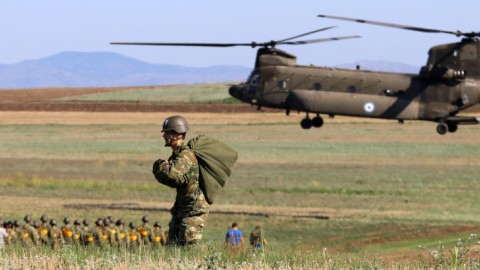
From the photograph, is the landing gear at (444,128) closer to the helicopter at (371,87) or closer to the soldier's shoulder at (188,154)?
the helicopter at (371,87)

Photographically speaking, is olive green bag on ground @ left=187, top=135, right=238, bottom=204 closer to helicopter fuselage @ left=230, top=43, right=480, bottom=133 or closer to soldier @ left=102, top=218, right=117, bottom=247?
soldier @ left=102, top=218, right=117, bottom=247

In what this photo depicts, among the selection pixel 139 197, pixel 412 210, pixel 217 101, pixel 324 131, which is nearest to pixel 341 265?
pixel 412 210

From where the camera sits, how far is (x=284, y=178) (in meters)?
65.0

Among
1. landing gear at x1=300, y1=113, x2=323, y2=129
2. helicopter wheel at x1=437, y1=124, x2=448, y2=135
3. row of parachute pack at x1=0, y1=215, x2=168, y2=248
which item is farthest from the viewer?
landing gear at x1=300, y1=113, x2=323, y2=129

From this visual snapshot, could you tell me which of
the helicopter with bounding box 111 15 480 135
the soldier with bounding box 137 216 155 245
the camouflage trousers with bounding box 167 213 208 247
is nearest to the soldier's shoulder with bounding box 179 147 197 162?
the camouflage trousers with bounding box 167 213 208 247

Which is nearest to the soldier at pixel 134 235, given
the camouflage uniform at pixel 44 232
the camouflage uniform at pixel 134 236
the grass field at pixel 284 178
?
the camouflage uniform at pixel 134 236

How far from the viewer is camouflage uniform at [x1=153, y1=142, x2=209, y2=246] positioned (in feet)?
34.3

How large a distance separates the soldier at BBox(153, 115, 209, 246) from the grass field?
3.36ft

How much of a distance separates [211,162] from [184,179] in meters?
0.51

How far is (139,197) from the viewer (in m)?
54.0

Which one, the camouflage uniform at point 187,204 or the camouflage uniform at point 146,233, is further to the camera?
the camouflage uniform at point 146,233

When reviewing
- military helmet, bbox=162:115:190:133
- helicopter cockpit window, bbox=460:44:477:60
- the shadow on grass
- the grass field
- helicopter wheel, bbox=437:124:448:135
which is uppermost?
helicopter cockpit window, bbox=460:44:477:60

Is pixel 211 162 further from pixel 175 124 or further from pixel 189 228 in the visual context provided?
pixel 189 228

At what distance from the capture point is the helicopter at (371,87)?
39.7 metres
